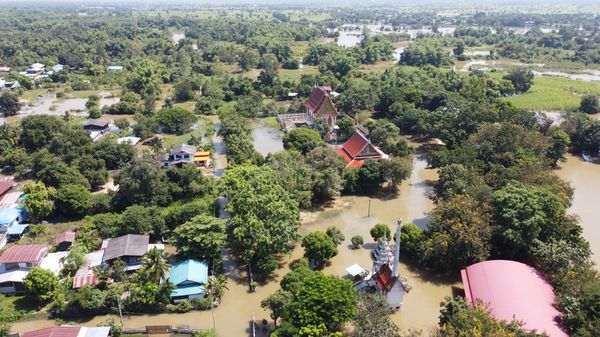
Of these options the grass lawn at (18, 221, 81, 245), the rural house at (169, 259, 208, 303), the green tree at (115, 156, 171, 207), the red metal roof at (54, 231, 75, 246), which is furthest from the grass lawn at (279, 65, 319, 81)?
the rural house at (169, 259, 208, 303)

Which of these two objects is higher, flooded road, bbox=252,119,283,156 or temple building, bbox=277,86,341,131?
temple building, bbox=277,86,341,131

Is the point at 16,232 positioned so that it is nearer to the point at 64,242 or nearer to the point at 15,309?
the point at 64,242

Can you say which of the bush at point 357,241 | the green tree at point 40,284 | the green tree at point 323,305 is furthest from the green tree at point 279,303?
the green tree at point 40,284

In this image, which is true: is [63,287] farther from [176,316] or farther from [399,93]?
[399,93]

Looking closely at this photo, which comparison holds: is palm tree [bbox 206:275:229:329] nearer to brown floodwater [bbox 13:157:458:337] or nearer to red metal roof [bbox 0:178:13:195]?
brown floodwater [bbox 13:157:458:337]

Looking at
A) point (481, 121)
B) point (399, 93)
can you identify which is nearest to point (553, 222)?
point (481, 121)

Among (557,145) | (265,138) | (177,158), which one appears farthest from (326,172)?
(557,145)

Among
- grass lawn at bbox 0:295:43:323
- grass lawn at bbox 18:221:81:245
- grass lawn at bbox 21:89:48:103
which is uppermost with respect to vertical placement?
grass lawn at bbox 21:89:48:103
